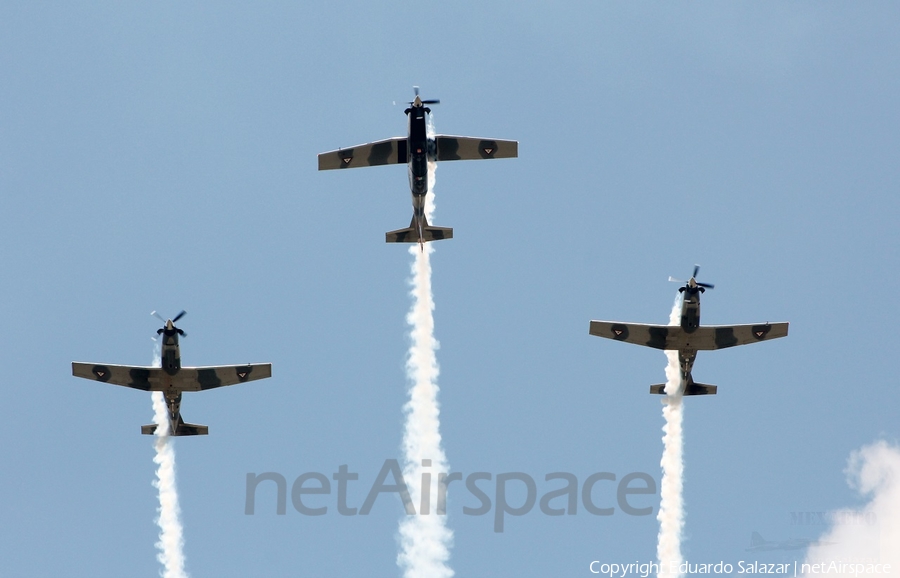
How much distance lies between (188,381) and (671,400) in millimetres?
22649

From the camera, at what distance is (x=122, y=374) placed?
69.2 m

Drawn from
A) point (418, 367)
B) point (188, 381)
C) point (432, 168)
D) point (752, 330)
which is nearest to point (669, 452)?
point (752, 330)

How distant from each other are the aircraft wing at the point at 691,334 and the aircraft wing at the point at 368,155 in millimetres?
12162

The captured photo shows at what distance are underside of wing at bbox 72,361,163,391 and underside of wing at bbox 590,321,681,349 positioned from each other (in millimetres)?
20291

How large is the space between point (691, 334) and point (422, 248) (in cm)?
1400

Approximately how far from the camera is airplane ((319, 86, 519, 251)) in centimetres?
6838

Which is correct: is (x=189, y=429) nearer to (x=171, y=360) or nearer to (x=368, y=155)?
(x=171, y=360)

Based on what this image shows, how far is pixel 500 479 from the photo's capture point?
7031 centimetres

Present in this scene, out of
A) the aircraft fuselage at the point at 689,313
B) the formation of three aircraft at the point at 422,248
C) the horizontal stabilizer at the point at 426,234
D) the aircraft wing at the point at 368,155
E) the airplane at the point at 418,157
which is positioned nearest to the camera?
the aircraft fuselage at the point at 689,313

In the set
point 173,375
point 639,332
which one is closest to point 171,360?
point 173,375

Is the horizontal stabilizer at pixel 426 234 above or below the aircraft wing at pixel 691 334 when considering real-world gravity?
above

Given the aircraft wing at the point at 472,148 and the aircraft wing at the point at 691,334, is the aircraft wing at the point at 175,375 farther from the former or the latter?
the aircraft wing at the point at 691,334

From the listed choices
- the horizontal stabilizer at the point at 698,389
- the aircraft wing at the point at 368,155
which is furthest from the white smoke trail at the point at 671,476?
the aircraft wing at the point at 368,155

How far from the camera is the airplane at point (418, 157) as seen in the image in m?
68.4
